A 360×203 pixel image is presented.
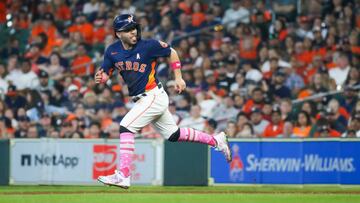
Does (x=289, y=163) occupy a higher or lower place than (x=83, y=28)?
lower

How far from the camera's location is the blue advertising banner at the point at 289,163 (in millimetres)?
16047

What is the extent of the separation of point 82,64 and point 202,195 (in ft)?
31.4

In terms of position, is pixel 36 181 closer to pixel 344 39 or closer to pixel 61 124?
pixel 61 124

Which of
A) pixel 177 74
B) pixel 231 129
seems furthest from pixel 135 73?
pixel 231 129

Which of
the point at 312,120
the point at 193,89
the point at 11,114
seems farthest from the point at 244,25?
the point at 11,114

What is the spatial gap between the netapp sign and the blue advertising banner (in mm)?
2532

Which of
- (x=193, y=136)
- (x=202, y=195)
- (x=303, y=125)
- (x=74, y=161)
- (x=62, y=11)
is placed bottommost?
(x=202, y=195)

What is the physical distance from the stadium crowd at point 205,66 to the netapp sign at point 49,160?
1462mm

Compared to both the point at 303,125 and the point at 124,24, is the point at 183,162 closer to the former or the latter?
the point at 303,125

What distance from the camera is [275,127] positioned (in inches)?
715

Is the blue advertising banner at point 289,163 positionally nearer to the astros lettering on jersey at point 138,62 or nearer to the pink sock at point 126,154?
the astros lettering on jersey at point 138,62

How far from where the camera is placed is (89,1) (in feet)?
79.2

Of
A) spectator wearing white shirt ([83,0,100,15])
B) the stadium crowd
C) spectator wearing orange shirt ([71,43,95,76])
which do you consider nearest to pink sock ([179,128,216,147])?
the stadium crowd

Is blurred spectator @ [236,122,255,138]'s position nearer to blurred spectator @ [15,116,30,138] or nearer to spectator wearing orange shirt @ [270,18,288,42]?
spectator wearing orange shirt @ [270,18,288,42]
